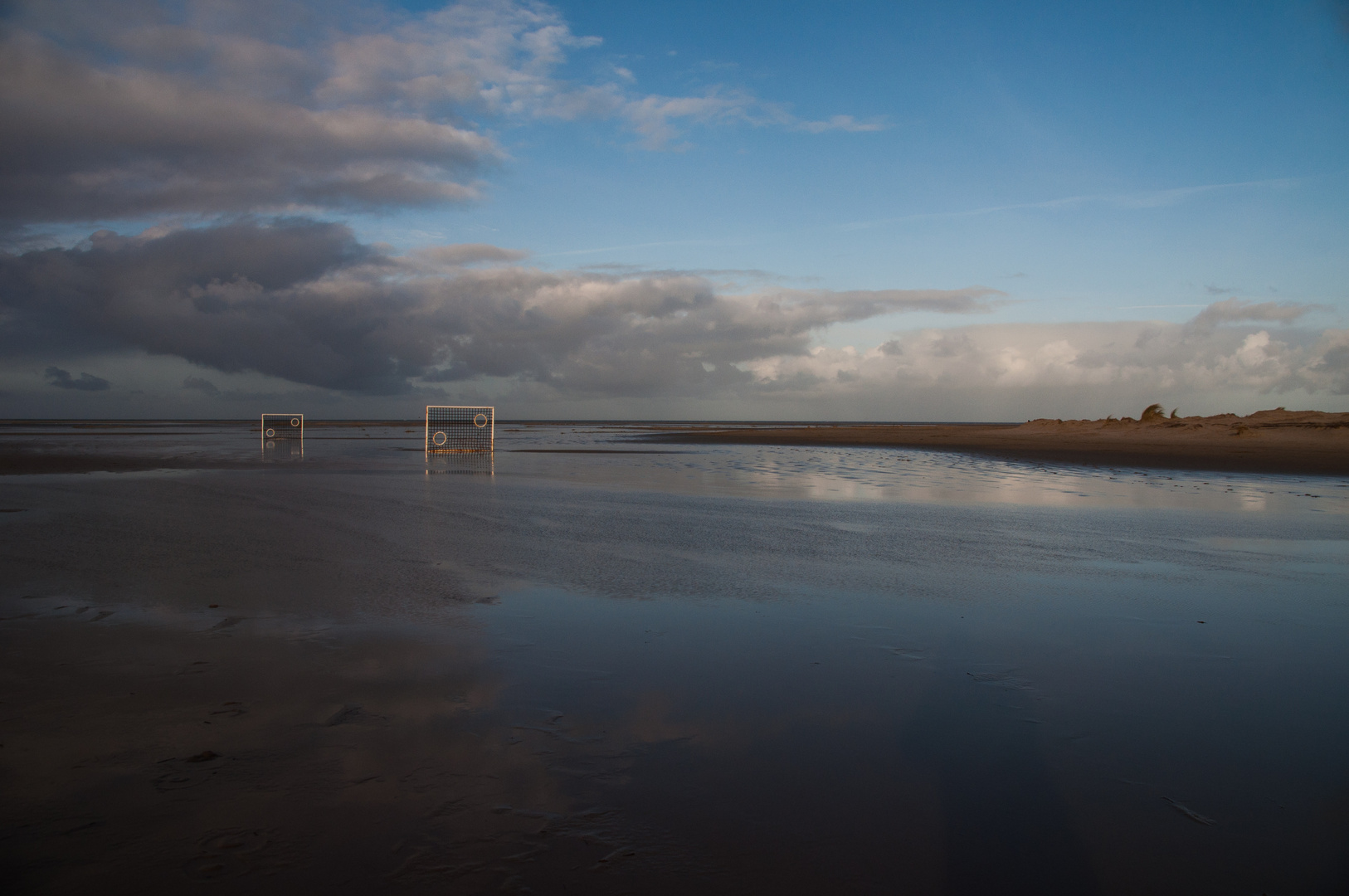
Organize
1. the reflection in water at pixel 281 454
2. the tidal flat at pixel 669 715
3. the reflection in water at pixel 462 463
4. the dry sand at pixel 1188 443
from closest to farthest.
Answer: the tidal flat at pixel 669 715 → the reflection in water at pixel 462 463 → the dry sand at pixel 1188 443 → the reflection in water at pixel 281 454

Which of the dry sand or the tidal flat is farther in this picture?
the dry sand

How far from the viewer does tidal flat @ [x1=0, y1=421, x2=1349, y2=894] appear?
9.66 feet

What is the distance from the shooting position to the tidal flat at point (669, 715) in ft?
9.66

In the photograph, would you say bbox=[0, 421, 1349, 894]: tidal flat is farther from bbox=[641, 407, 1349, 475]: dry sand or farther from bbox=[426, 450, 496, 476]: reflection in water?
bbox=[641, 407, 1349, 475]: dry sand

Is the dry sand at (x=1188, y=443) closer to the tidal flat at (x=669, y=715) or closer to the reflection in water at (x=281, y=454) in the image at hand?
the tidal flat at (x=669, y=715)

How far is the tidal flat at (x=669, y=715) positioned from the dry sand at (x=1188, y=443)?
19.9 m

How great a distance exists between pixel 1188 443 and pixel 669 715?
37.6 m

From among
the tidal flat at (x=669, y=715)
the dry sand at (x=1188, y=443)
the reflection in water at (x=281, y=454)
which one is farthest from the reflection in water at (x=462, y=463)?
the dry sand at (x=1188, y=443)

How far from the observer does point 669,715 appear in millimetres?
4289

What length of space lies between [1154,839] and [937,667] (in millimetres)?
2008

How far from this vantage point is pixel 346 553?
898 cm

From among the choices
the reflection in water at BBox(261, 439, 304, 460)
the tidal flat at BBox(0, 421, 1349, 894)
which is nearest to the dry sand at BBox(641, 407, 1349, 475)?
the tidal flat at BBox(0, 421, 1349, 894)

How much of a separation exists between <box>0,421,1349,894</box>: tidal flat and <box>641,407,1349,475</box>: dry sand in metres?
19.9

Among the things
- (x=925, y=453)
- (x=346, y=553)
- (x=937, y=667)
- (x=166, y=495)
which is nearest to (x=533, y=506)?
(x=346, y=553)
